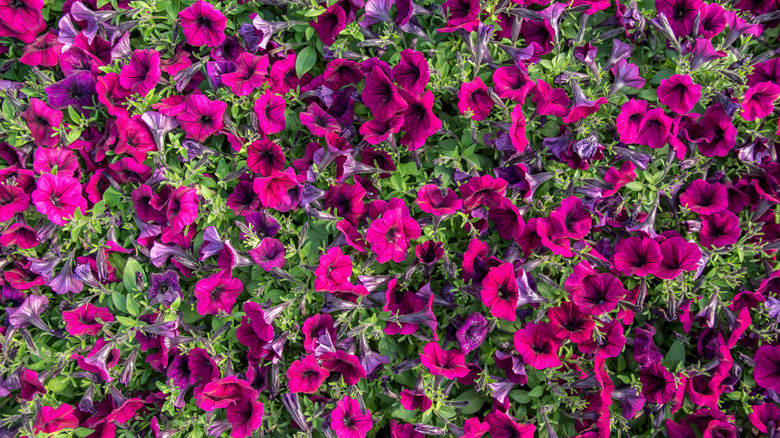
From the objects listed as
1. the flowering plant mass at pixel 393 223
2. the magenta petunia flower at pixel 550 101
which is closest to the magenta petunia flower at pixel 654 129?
the flowering plant mass at pixel 393 223

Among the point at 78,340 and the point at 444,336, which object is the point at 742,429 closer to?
the point at 444,336

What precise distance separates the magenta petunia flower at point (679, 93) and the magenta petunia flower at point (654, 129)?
0.09 m

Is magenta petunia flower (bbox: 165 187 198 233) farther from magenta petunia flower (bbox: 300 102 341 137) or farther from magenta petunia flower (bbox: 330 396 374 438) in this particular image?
magenta petunia flower (bbox: 330 396 374 438)

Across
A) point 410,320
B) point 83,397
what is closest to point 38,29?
point 83,397

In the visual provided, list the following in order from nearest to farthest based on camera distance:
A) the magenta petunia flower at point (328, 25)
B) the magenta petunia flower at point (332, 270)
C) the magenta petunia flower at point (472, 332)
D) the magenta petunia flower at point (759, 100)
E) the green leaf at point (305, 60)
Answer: the magenta petunia flower at point (332, 270) < the magenta petunia flower at point (472, 332) < the magenta petunia flower at point (759, 100) < the magenta petunia flower at point (328, 25) < the green leaf at point (305, 60)

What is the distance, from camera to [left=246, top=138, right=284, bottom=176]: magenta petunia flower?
235cm

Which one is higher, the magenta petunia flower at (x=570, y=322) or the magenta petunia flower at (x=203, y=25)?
the magenta petunia flower at (x=203, y=25)

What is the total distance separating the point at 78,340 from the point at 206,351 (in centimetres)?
76

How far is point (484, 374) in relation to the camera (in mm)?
2254

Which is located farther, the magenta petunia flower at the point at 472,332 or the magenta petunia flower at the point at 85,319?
the magenta petunia flower at the point at 85,319

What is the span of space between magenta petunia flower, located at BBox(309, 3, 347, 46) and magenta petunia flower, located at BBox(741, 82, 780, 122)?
1975mm

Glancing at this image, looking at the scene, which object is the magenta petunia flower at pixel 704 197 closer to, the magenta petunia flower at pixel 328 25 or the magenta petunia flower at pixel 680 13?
the magenta petunia flower at pixel 680 13

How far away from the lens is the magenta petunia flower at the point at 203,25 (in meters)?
2.33

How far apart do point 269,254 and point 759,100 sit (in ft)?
8.03
